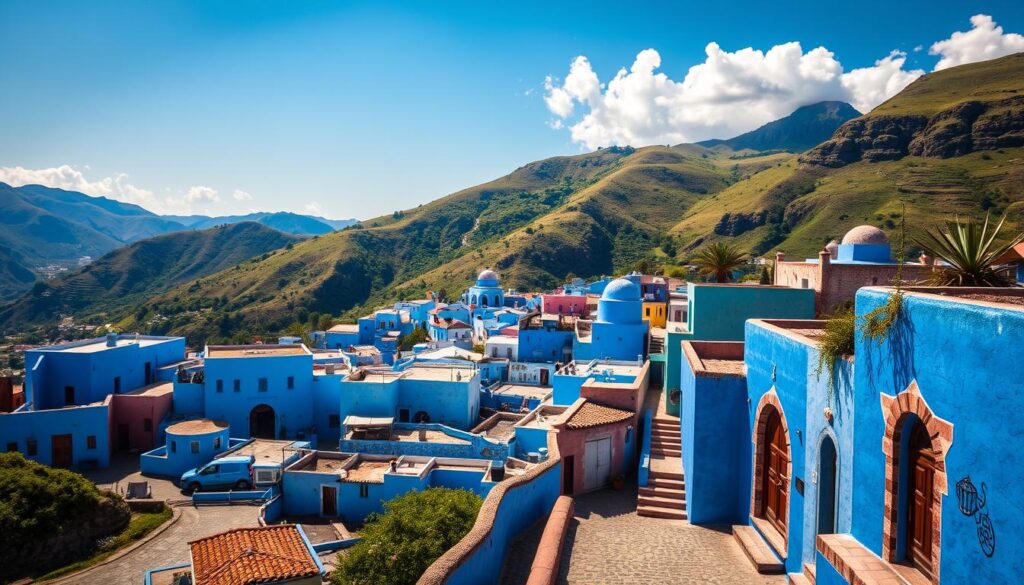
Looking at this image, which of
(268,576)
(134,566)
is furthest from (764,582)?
(134,566)

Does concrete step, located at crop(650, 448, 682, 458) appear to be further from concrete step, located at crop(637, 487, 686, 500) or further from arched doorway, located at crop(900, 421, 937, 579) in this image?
arched doorway, located at crop(900, 421, 937, 579)

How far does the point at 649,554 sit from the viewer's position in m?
9.88

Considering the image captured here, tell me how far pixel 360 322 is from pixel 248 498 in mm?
36457

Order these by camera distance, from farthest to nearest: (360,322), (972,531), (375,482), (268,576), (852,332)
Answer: (360,322) → (375,482) → (268,576) → (852,332) → (972,531)

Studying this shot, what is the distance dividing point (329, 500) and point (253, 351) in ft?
45.8

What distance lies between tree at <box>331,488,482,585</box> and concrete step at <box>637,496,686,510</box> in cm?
374

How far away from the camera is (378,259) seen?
117438 millimetres

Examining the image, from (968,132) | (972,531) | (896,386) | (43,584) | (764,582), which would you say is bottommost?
(43,584)

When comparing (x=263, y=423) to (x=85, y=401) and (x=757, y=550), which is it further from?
(x=757, y=550)

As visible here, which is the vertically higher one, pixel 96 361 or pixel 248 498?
pixel 96 361

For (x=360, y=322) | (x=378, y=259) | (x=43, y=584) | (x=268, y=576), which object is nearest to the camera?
(x=268, y=576)

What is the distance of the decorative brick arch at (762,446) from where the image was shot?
8938mm

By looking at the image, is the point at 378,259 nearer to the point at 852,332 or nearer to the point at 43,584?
the point at 43,584

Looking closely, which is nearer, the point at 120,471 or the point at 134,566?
the point at 134,566
